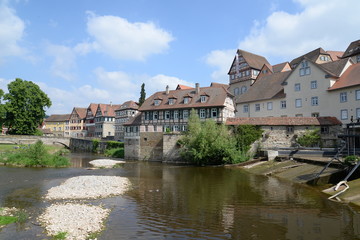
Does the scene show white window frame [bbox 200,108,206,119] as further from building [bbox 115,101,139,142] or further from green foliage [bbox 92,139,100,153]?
building [bbox 115,101,139,142]

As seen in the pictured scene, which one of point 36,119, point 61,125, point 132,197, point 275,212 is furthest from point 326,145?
point 61,125

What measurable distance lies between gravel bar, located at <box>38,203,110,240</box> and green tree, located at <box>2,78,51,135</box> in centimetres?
4949

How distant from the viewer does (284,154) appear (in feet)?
97.2

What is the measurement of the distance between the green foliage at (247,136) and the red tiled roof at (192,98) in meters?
6.18

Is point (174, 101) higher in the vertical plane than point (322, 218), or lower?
higher

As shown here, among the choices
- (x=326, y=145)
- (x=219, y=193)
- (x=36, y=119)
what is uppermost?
(x=36, y=119)

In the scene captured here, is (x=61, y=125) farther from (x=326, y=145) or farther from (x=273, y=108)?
(x=326, y=145)

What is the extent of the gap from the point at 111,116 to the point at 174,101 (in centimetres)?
3905

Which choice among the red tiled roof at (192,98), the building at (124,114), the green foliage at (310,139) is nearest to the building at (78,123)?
the building at (124,114)

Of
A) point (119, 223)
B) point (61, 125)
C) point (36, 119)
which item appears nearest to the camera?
point (119, 223)

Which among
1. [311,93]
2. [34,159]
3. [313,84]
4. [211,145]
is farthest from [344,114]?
[34,159]

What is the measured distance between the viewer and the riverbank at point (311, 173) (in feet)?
51.3

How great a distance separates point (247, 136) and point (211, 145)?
480 cm

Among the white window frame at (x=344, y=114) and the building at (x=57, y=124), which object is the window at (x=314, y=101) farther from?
Result: the building at (x=57, y=124)
